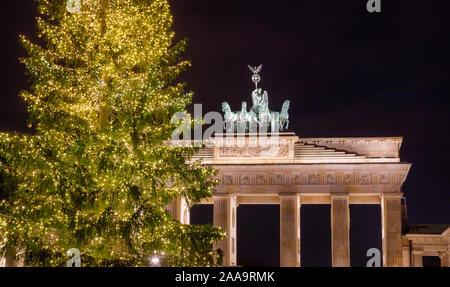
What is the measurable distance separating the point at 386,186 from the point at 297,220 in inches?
309

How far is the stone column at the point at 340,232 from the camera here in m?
55.1

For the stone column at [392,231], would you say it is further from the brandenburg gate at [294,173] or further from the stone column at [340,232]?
the stone column at [340,232]

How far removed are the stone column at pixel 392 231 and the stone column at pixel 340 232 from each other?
3.01m

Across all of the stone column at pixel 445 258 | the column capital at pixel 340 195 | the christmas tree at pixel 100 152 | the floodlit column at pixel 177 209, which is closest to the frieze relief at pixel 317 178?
the column capital at pixel 340 195

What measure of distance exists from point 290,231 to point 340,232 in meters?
4.09

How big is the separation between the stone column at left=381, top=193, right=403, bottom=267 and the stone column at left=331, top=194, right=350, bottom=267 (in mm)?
3011

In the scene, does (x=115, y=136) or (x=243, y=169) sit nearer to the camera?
(x=115, y=136)

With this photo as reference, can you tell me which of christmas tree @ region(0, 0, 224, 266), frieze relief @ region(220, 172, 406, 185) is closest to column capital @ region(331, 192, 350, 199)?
frieze relief @ region(220, 172, 406, 185)

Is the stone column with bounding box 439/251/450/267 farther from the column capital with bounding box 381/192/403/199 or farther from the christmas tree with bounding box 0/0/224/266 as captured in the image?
the christmas tree with bounding box 0/0/224/266

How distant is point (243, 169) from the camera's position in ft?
188

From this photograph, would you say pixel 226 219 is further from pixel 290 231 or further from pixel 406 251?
pixel 406 251

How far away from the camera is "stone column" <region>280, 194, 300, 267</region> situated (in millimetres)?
55688
